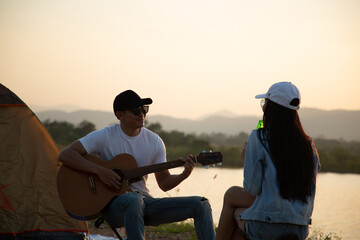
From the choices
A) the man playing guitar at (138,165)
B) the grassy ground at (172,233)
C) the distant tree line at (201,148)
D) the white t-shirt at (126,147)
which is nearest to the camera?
the man playing guitar at (138,165)

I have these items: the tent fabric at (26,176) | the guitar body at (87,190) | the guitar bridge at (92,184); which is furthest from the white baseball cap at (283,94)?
the tent fabric at (26,176)

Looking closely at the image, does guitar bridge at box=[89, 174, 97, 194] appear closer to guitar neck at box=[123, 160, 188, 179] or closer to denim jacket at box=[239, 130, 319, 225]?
guitar neck at box=[123, 160, 188, 179]

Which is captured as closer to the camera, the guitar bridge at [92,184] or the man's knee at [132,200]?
the man's knee at [132,200]

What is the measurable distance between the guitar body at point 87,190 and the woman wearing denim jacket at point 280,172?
1222mm

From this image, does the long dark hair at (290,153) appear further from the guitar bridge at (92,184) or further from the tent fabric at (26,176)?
the tent fabric at (26,176)

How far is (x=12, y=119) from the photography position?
→ 4.44 metres

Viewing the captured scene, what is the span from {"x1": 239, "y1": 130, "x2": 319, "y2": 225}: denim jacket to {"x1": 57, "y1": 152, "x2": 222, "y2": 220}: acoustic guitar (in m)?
0.92

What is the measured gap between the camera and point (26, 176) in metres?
4.37

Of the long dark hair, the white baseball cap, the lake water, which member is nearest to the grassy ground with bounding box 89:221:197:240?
the lake water

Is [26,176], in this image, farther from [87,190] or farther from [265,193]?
[265,193]

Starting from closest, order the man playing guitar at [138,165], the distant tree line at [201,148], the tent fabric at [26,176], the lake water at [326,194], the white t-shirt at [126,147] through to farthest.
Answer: the man playing guitar at [138,165] → the white t-shirt at [126,147] → the tent fabric at [26,176] → the lake water at [326,194] → the distant tree line at [201,148]

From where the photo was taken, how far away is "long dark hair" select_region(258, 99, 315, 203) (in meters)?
2.54

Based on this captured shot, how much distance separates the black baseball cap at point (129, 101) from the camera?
365cm

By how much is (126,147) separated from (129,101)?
38 centimetres
